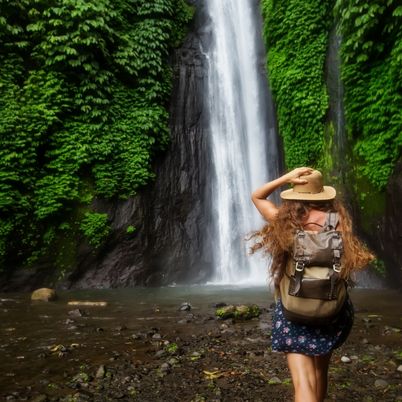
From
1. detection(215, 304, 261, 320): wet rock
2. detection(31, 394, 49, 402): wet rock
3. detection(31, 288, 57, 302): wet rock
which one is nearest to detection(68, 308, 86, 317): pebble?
detection(31, 288, 57, 302): wet rock

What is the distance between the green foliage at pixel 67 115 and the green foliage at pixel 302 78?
3.93 metres

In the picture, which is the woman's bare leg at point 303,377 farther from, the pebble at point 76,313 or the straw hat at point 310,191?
the pebble at point 76,313

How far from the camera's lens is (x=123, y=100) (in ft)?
44.0

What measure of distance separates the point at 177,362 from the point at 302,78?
32.6 feet

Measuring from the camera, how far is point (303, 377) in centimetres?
256

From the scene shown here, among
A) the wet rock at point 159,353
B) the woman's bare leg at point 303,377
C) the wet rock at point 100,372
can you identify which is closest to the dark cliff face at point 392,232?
the wet rock at point 159,353

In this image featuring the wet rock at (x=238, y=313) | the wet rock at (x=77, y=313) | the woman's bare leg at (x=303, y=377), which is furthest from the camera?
the wet rock at (x=77, y=313)

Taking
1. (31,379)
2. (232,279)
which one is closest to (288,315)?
(31,379)

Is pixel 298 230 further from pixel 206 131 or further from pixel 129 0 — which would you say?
pixel 129 0

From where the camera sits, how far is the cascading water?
13.6m

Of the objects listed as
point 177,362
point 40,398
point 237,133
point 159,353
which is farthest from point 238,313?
point 237,133

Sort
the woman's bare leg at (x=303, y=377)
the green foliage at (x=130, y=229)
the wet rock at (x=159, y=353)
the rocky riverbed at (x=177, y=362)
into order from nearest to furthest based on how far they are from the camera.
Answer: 1. the woman's bare leg at (x=303, y=377)
2. the rocky riverbed at (x=177, y=362)
3. the wet rock at (x=159, y=353)
4. the green foliage at (x=130, y=229)

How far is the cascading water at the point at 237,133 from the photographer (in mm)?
13594

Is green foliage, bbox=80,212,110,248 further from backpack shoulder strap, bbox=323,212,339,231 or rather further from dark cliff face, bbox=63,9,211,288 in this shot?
backpack shoulder strap, bbox=323,212,339,231
